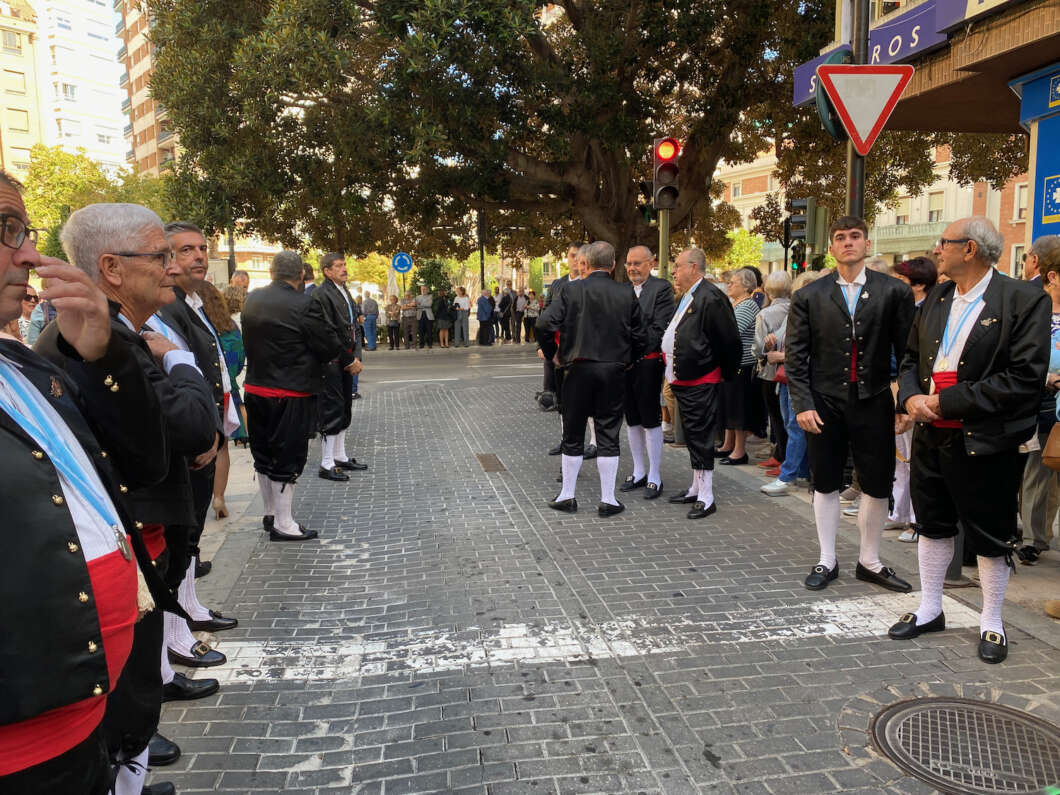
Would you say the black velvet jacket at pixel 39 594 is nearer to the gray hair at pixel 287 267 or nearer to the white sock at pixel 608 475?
the gray hair at pixel 287 267

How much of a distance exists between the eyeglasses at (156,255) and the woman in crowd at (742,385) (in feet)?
20.8

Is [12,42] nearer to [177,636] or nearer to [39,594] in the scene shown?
[177,636]

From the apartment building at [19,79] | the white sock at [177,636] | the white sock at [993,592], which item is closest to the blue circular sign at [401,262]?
the white sock at [177,636]

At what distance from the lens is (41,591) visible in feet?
4.56

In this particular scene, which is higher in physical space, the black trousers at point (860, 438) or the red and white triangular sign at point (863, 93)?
the red and white triangular sign at point (863, 93)

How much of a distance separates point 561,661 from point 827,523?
2.03 metres

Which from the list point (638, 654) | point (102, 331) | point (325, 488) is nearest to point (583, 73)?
point (325, 488)

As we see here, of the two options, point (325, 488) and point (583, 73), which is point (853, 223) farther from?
point (583, 73)

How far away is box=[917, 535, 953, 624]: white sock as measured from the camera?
395cm

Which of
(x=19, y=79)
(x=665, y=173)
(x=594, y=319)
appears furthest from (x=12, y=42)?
(x=594, y=319)

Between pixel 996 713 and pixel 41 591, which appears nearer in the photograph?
pixel 41 591

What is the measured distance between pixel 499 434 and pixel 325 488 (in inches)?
118

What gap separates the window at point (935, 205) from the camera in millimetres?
48781

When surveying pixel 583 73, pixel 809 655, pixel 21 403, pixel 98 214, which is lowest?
pixel 809 655
